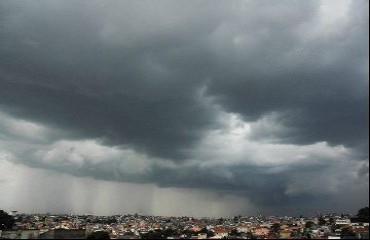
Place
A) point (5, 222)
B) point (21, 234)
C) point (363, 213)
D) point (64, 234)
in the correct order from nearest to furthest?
point (64, 234) → point (21, 234) → point (5, 222) → point (363, 213)

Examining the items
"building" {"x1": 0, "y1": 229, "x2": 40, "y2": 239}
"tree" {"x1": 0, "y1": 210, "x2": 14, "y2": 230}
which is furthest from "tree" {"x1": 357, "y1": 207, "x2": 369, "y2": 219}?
"tree" {"x1": 0, "y1": 210, "x2": 14, "y2": 230}

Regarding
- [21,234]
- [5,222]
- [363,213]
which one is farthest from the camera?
[363,213]

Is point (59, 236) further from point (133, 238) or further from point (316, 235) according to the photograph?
point (316, 235)

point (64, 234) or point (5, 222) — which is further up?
point (5, 222)

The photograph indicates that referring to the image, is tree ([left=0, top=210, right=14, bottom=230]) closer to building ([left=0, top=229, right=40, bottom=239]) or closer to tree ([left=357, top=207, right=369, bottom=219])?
building ([left=0, top=229, right=40, bottom=239])

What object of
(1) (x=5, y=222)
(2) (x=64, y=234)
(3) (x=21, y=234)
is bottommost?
(2) (x=64, y=234)

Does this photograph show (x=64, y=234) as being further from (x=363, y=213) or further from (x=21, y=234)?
(x=363, y=213)

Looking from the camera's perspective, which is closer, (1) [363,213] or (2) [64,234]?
(2) [64,234]

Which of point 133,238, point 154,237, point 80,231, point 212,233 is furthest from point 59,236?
point 212,233

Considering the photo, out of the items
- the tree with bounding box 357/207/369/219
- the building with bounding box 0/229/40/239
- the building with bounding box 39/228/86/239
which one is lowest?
the building with bounding box 39/228/86/239

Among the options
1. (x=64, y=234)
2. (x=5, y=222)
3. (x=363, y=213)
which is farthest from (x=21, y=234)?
(x=363, y=213)

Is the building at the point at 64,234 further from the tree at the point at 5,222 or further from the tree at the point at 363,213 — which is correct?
the tree at the point at 363,213

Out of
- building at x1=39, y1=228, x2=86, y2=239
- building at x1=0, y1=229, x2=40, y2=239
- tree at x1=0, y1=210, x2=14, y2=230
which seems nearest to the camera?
building at x1=39, y1=228, x2=86, y2=239

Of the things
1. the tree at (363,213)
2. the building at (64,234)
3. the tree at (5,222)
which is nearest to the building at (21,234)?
the building at (64,234)
